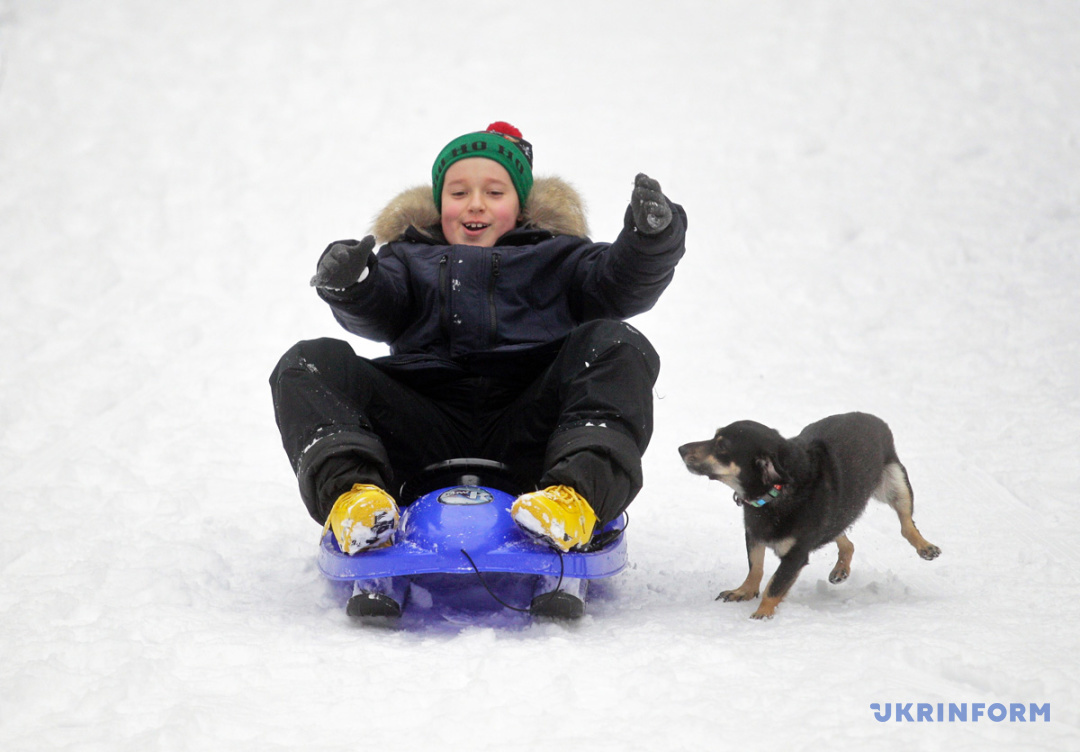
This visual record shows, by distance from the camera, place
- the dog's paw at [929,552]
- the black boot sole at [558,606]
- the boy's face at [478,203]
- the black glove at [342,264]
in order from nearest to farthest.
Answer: the black boot sole at [558,606], the black glove at [342,264], the dog's paw at [929,552], the boy's face at [478,203]

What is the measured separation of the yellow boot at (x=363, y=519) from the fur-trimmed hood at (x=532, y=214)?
3.80 feet

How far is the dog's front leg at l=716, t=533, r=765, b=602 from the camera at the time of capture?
2301mm

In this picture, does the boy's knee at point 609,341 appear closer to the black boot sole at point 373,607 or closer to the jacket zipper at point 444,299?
the jacket zipper at point 444,299

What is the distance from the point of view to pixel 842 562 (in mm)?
2488

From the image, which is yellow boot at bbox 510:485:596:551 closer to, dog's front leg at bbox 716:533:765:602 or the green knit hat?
dog's front leg at bbox 716:533:765:602

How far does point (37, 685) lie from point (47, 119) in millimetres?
6088

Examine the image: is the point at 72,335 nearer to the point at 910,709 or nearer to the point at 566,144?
the point at 566,144

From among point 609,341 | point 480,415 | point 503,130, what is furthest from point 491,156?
point 609,341

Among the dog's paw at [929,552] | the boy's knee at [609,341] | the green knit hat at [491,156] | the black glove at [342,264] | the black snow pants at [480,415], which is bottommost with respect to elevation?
the dog's paw at [929,552]

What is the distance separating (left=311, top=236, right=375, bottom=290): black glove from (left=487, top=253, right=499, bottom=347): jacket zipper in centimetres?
38

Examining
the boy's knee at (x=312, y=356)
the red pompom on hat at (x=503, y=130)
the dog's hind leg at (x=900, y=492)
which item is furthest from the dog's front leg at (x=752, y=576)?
the red pompom on hat at (x=503, y=130)

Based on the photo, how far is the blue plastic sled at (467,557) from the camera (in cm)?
201

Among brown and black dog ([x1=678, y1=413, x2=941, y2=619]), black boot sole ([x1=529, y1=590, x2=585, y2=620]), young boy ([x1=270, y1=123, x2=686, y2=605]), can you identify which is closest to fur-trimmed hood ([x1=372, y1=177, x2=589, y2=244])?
young boy ([x1=270, y1=123, x2=686, y2=605])

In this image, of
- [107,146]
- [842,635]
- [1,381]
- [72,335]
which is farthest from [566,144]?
[842,635]
